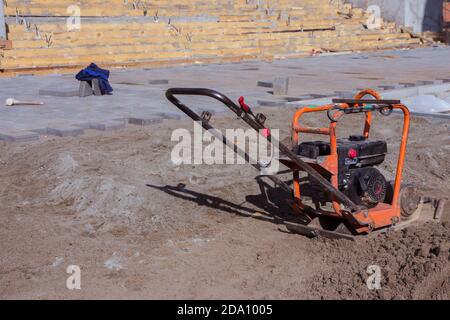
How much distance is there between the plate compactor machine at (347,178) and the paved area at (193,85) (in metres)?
3.89

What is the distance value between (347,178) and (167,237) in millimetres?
1573

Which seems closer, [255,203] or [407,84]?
[255,203]

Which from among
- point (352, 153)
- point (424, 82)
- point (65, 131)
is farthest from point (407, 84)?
point (352, 153)

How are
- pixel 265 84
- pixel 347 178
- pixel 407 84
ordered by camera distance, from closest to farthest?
pixel 347 178 < pixel 407 84 < pixel 265 84

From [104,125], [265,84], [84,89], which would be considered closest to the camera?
[104,125]

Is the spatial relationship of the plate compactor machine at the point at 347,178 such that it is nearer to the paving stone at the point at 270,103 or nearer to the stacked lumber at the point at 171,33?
the paving stone at the point at 270,103

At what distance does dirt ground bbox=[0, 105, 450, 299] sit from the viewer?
180 inches

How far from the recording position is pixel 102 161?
277 inches

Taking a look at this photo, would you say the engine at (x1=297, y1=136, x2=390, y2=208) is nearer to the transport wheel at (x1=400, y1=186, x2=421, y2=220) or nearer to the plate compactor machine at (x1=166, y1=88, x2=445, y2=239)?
the plate compactor machine at (x1=166, y1=88, x2=445, y2=239)

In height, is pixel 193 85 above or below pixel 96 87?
below

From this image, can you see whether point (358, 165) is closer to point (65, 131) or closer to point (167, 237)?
point (167, 237)

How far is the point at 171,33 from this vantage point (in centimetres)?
2119

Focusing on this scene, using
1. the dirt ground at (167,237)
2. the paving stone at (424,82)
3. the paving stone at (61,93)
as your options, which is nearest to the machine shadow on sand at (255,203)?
the dirt ground at (167,237)
